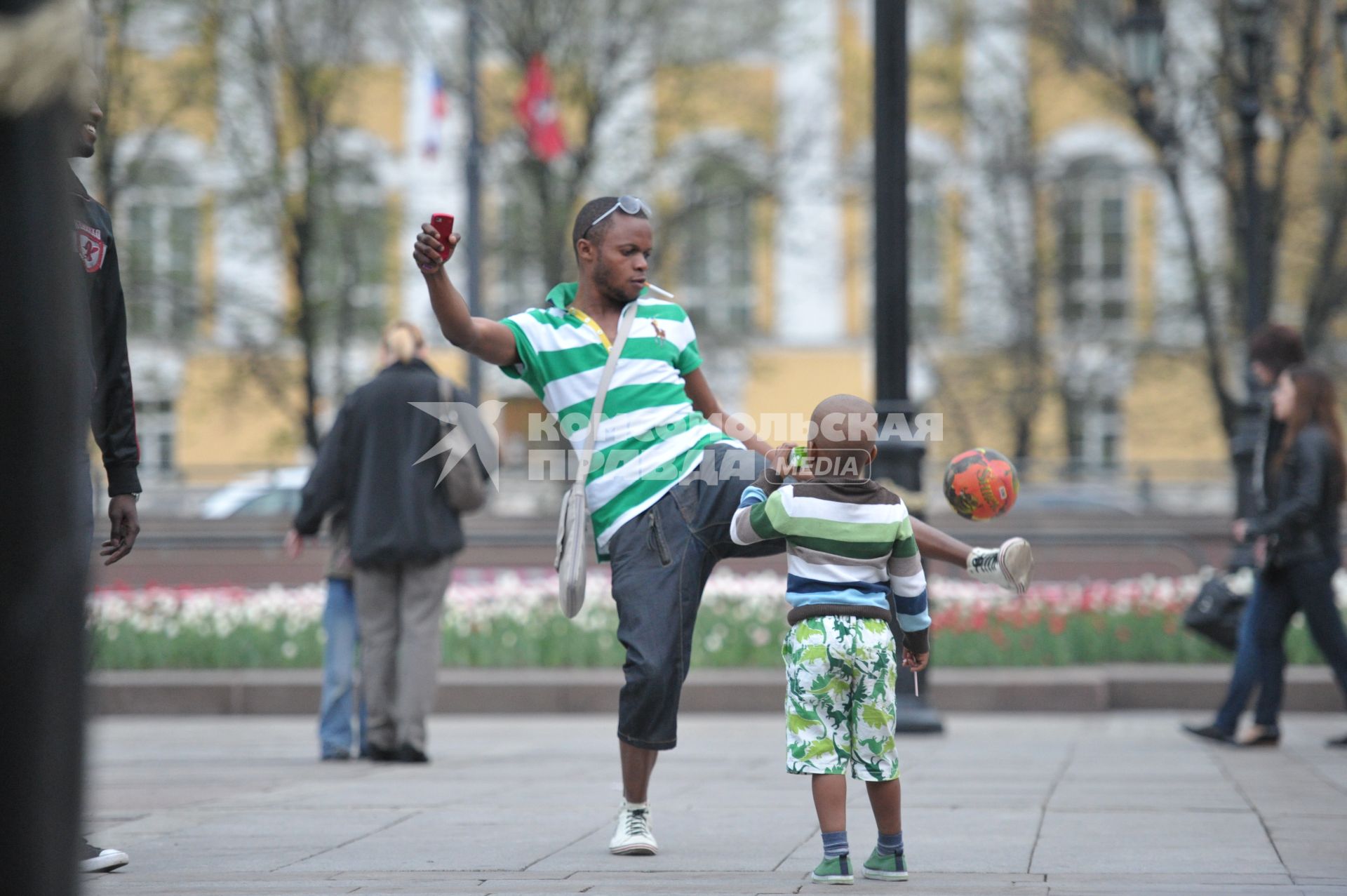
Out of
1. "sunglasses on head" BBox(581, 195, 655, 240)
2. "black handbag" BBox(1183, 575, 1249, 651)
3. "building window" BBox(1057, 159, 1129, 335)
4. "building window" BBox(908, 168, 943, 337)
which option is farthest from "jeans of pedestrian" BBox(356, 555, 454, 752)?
"building window" BBox(1057, 159, 1129, 335)

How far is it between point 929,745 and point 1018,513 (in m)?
15.3

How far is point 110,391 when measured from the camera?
15.6ft

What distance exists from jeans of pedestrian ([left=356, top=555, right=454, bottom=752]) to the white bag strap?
117 inches

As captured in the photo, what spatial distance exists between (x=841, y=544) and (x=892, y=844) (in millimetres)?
786

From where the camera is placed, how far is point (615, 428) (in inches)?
196

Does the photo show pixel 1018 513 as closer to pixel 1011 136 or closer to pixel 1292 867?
pixel 1011 136

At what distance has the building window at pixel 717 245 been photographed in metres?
26.1

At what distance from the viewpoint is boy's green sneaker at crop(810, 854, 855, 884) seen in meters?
4.42

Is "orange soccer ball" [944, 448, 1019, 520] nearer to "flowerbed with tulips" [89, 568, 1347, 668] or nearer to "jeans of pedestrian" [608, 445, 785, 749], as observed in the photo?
A: "jeans of pedestrian" [608, 445, 785, 749]

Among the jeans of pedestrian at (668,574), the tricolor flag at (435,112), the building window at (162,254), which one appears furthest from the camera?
the building window at (162,254)

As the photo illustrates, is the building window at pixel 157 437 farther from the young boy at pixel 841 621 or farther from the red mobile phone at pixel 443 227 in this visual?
the young boy at pixel 841 621

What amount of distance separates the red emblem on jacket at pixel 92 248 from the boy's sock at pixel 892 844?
253 centimetres

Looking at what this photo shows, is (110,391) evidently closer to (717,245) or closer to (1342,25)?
(1342,25)

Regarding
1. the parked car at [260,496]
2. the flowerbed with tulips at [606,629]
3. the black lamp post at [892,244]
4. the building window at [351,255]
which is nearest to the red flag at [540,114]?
the building window at [351,255]
